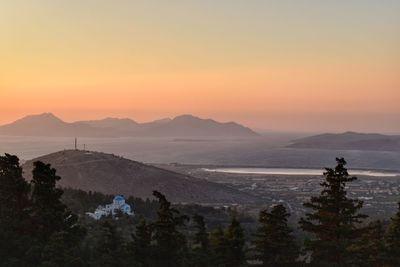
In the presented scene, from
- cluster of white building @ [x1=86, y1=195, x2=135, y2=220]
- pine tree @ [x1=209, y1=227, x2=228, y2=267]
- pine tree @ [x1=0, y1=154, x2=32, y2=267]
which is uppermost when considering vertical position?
pine tree @ [x1=0, y1=154, x2=32, y2=267]

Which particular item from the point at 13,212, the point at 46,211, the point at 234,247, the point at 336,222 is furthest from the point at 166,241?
the point at 336,222

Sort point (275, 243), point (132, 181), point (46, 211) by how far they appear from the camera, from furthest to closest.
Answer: point (132, 181) < point (275, 243) < point (46, 211)

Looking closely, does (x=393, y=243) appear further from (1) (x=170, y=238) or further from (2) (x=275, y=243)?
(1) (x=170, y=238)

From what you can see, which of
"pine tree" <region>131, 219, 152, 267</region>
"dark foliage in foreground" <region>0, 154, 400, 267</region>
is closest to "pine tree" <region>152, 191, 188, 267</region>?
"dark foliage in foreground" <region>0, 154, 400, 267</region>

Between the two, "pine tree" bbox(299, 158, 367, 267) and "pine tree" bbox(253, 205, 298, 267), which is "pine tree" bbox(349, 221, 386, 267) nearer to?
"pine tree" bbox(299, 158, 367, 267)

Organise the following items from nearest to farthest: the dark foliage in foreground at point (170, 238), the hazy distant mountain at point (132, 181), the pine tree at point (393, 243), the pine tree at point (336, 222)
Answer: the dark foliage in foreground at point (170, 238), the pine tree at point (336, 222), the pine tree at point (393, 243), the hazy distant mountain at point (132, 181)

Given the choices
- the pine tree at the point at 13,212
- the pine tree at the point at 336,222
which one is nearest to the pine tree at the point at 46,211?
the pine tree at the point at 13,212

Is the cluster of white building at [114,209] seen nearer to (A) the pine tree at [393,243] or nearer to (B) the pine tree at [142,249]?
(B) the pine tree at [142,249]
